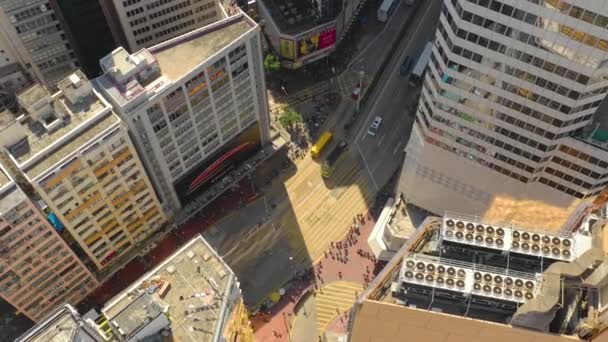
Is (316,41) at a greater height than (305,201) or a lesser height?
greater

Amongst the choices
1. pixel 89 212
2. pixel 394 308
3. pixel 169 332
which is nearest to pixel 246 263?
pixel 89 212

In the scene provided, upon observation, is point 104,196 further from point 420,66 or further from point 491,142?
point 420,66

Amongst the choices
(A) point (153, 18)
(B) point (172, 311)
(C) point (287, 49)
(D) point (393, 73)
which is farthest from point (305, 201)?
(B) point (172, 311)

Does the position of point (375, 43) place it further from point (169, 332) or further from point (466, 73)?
point (169, 332)

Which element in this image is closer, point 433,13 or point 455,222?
point 455,222

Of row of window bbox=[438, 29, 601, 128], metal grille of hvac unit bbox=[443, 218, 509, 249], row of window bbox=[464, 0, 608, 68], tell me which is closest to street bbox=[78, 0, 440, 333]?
row of window bbox=[438, 29, 601, 128]

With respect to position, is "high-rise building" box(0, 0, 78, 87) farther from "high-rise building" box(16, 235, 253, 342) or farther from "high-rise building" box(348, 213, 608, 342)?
"high-rise building" box(348, 213, 608, 342)
